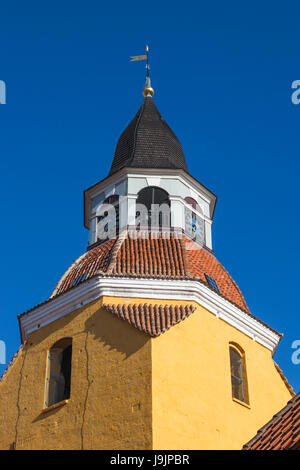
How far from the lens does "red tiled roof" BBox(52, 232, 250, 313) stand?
21.1 m

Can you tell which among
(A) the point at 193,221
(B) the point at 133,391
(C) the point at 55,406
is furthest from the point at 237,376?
(A) the point at 193,221

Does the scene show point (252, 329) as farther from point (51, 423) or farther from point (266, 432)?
point (51, 423)

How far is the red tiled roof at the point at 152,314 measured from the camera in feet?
62.8

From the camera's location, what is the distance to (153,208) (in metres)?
24.6

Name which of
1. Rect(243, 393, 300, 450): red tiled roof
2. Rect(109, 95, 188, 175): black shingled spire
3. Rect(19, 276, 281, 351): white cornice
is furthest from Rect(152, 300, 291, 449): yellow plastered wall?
Rect(109, 95, 188, 175): black shingled spire

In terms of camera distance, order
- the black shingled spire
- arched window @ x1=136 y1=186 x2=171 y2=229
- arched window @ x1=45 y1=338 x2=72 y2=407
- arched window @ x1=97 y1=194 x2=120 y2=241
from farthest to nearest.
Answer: the black shingled spire
arched window @ x1=97 y1=194 x2=120 y2=241
arched window @ x1=136 y1=186 x2=171 y2=229
arched window @ x1=45 y1=338 x2=72 y2=407

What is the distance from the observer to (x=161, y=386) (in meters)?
18.2

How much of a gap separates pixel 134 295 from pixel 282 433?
5398 mm

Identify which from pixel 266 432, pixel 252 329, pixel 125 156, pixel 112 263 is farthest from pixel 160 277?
pixel 125 156

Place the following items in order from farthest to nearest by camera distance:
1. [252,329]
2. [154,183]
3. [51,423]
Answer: [154,183], [252,329], [51,423]

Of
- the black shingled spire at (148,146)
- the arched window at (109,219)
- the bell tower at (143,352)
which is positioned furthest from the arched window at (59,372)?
the black shingled spire at (148,146)

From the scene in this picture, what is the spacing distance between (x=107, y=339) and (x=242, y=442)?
4.06 m

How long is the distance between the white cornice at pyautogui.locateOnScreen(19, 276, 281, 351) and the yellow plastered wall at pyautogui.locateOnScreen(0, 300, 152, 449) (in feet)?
0.99

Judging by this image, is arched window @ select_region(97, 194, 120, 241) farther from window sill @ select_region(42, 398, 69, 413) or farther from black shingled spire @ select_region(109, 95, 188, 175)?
window sill @ select_region(42, 398, 69, 413)
